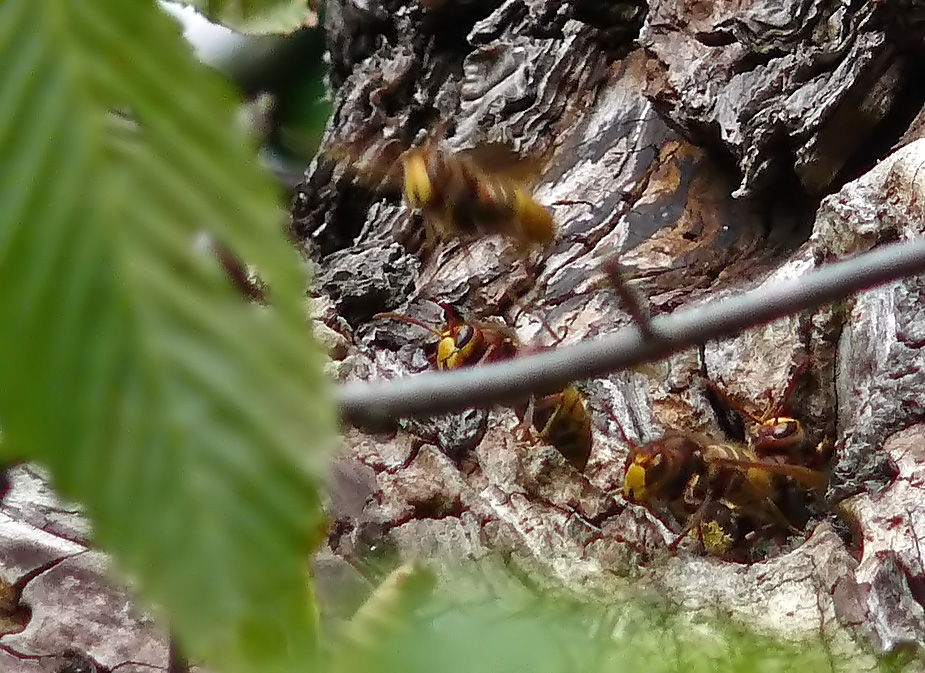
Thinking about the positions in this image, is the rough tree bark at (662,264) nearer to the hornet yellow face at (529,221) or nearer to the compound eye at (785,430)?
the compound eye at (785,430)

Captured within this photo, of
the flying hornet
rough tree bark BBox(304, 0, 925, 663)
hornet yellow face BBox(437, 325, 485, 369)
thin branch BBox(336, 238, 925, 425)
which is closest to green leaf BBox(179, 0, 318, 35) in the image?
thin branch BBox(336, 238, 925, 425)

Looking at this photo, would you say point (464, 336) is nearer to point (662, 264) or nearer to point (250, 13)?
point (662, 264)

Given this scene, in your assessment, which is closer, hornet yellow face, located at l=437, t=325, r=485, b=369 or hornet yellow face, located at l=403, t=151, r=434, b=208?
hornet yellow face, located at l=403, t=151, r=434, b=208

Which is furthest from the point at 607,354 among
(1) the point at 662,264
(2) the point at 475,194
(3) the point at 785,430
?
(1) the point at 662,264

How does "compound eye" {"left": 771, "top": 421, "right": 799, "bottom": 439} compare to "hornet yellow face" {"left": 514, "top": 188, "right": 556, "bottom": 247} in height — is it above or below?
below

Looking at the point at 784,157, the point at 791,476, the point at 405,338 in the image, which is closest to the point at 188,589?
the point at 791,476

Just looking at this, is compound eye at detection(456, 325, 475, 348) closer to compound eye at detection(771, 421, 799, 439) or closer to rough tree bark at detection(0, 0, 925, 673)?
rough tree bark at detection(0, 0, 925, 673)

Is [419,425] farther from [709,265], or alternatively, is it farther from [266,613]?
[266,613]
